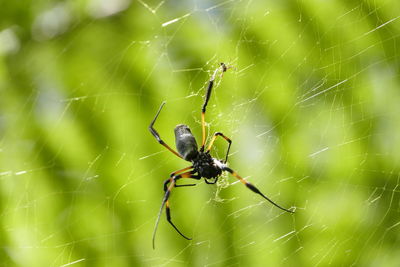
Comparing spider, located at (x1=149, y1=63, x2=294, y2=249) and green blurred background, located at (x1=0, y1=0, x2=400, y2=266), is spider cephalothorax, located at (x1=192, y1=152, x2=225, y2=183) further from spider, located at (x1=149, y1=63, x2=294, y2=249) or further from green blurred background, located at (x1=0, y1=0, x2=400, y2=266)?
green blurred background, located at (x1=0, y1=0, x2=400, y2=266)

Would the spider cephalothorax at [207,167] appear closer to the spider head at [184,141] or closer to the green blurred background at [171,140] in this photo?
the spider head at [184,141]

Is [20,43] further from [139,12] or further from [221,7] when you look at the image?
[221,7]

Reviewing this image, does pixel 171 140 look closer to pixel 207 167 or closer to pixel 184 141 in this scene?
pixel 184 141

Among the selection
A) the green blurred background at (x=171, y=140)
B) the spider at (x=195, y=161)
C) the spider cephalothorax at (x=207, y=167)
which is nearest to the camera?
the green blurred background at (x=171, y=140)

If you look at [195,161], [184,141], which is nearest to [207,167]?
[195,161]

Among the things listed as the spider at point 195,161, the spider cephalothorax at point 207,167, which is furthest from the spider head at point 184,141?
the spider cephalothorax at point 207,167

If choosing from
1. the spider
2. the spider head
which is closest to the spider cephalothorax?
the spider
